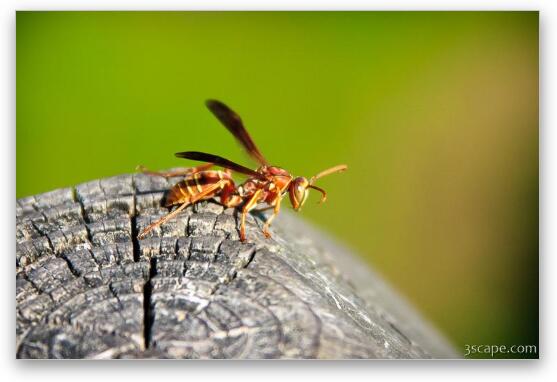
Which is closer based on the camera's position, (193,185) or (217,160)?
(193,185)

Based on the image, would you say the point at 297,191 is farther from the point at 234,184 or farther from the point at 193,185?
the point at 193,185

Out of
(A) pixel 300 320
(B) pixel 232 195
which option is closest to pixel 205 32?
(B) pixel 232 195

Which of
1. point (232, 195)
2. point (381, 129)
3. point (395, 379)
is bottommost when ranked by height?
point (395, 379)

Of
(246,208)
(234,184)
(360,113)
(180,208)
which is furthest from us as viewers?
(360,113)

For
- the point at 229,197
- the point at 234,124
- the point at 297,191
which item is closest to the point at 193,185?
the point at 229,197

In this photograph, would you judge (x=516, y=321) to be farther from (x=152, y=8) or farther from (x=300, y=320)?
(x=152, y=8)

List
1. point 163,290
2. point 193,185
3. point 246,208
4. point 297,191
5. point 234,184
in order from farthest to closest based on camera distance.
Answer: point 297,191, point 234,184, point 193,185, point 246,208, point 163,290

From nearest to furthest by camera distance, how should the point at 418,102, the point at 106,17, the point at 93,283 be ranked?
the point at 93,283
the point at 106,17
the point at 418,102
